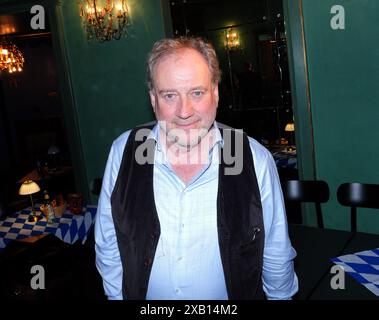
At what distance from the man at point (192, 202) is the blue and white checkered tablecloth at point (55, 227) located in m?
2.14

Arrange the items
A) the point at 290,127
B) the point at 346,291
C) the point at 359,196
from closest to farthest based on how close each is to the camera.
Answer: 1. the point at 346,291
2. the point at 359,196
3. the point at 290,127

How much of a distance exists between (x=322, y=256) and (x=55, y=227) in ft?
8.23

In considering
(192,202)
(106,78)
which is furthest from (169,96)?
(106,78)

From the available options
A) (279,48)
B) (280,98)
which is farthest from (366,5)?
(280,98)

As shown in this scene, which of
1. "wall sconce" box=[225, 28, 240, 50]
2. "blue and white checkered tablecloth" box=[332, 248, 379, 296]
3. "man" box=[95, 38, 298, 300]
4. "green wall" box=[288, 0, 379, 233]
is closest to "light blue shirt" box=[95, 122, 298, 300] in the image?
"man" box=[95, 38, 298, 300]

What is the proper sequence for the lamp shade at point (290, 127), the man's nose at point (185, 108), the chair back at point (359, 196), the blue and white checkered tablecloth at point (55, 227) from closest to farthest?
1. the man's nose at point (185, 108)
2. the chair back at point (359, 196)
3. the blue and white checkered tablecloth at point (55, 227)
4. the lamp shade at point (290, 127)

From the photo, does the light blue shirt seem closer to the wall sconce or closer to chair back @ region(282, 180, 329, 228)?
chair back @ region(282, 180, 329, 228)

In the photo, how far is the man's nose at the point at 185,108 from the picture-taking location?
1590 millimetres

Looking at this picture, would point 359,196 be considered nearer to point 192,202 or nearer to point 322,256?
point 322,256

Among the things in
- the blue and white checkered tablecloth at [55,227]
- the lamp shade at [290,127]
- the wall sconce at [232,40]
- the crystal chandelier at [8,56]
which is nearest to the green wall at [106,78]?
the wall sconce at [232,40]

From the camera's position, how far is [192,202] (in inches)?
65.1

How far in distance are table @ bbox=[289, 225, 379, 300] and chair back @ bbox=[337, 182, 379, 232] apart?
0.48 m

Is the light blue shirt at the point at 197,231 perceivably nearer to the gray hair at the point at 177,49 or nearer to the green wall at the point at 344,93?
the gray hair at the point at 177,49
